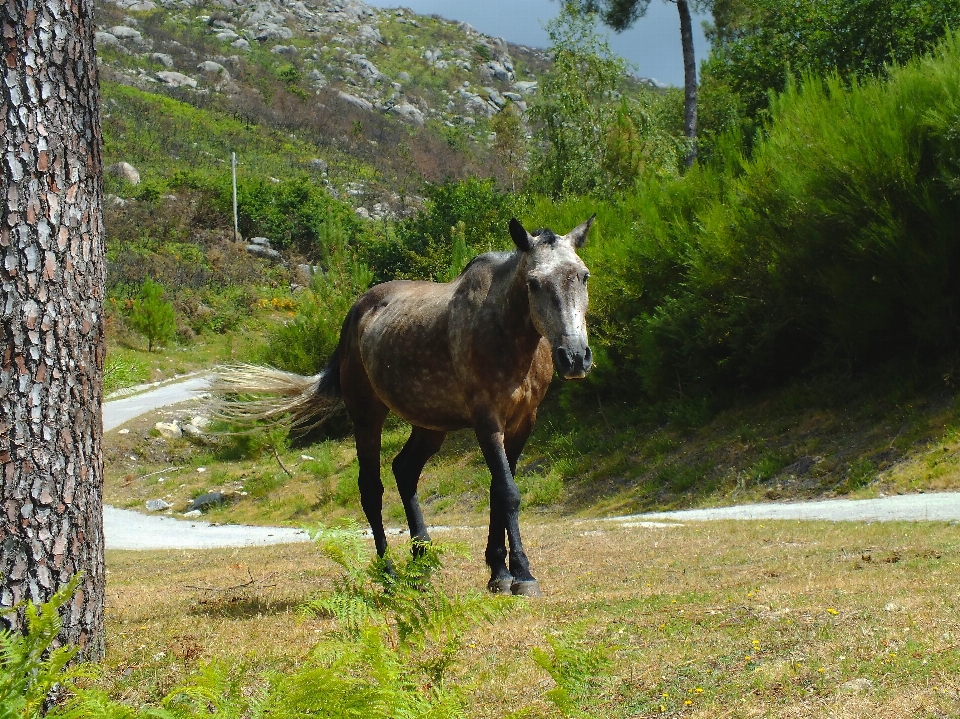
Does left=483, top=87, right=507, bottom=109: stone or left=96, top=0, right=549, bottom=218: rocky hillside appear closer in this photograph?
left=96, top=0, right=549, bottom=218: rocky hillside

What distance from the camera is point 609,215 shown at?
68.9 feet

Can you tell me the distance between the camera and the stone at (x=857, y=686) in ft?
10.8

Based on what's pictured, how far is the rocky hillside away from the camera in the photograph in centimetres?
6084

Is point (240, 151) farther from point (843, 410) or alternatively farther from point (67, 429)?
point (67, 429)

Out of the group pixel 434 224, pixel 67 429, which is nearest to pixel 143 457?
pixel 434 224

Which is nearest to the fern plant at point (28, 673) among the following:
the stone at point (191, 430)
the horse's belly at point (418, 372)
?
the horse's belly at point (418, 372)

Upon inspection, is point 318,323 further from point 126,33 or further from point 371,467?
point 126,33

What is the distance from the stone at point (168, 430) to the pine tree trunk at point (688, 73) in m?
16.5

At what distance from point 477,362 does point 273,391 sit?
3.27 metres

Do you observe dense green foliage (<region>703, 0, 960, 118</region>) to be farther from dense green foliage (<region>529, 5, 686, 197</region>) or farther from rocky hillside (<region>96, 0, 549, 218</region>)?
rocky hillside (<region>96, 0, 549, 218</region>)

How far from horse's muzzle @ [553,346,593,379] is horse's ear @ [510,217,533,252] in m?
0.92

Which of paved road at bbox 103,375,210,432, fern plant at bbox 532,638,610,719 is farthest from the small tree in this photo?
fern plant at bbox 532,638,610,719

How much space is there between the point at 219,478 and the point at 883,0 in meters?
20.0

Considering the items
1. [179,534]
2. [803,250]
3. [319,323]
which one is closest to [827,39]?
[803,250]
